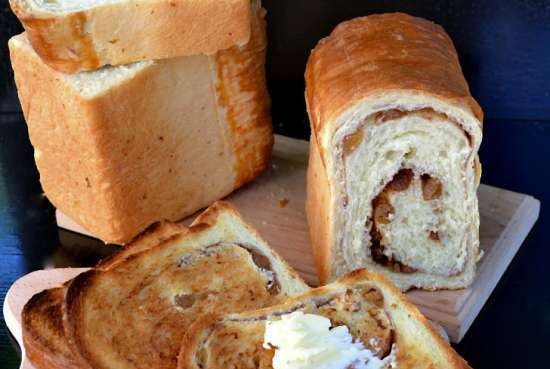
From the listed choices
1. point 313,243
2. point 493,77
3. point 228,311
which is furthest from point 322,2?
point 228,311

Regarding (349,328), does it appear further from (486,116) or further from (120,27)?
(486,116)

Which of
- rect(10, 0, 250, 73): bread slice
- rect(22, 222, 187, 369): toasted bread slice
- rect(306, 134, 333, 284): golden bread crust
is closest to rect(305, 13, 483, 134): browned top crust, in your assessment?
rect(306, 134, 333, 284): golden bread crust

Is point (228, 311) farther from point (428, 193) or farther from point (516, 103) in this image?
point (516, 103)

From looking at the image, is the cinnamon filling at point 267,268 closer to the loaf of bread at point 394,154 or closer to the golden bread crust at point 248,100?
the loaf of bread at point 394,154

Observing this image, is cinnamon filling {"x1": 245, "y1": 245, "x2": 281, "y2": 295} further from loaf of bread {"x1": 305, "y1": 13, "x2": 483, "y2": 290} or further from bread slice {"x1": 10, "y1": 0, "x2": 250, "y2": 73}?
bread slice {"x1": 10, "y1": 0, "x2": 250, "y2": 73}

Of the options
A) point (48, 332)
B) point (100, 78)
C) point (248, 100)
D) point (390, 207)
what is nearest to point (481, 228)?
point (390, 207)

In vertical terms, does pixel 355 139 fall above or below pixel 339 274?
above
